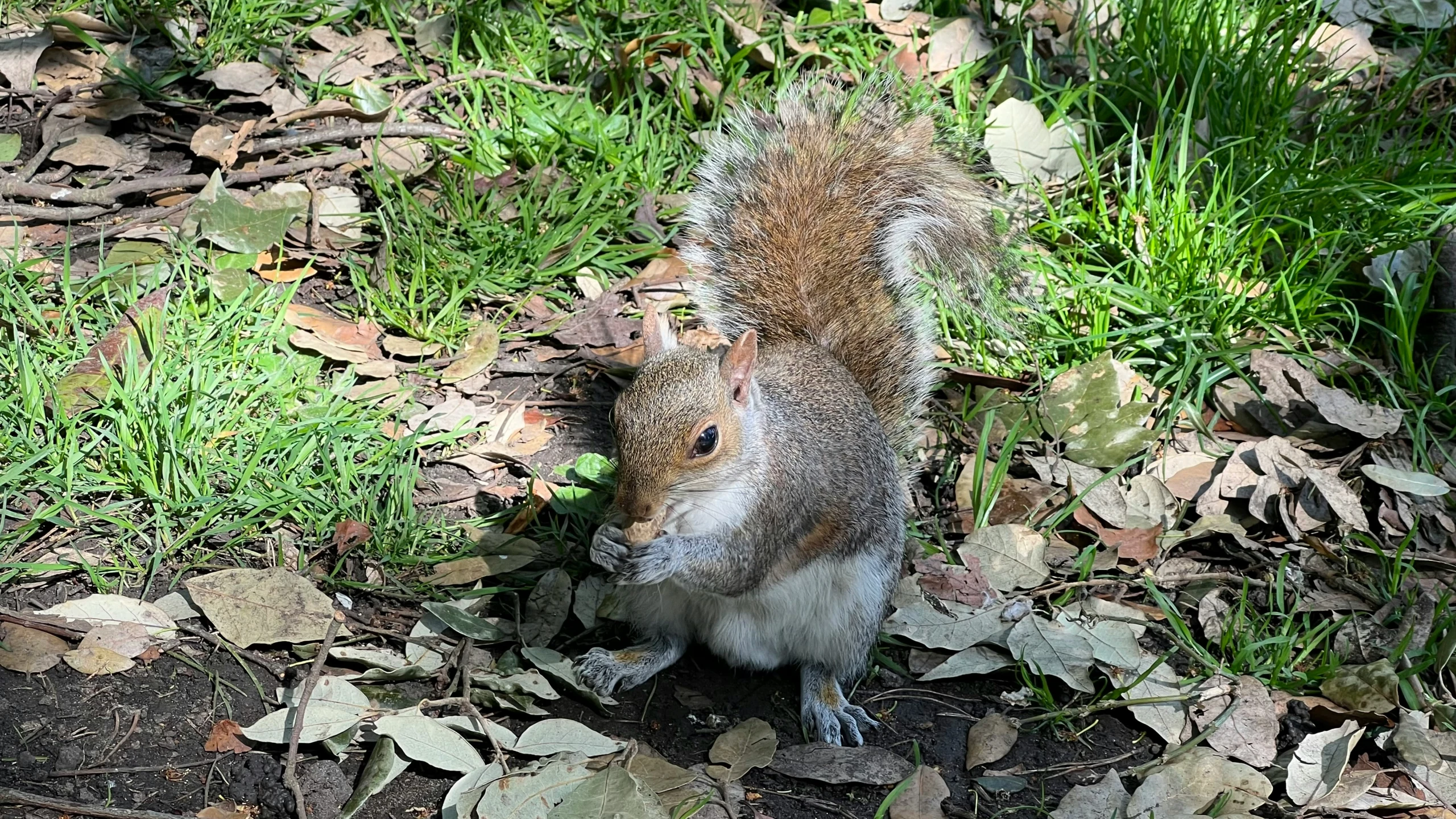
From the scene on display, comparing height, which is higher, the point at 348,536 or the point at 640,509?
the point at 640,509

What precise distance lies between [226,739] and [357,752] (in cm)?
18

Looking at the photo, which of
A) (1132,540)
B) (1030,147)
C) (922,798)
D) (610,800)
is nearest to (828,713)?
(922,798)

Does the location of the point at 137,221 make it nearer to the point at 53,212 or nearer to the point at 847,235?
the point at 53,212

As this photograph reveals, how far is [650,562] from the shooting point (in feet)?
6.31

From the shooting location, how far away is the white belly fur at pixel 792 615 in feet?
7.02

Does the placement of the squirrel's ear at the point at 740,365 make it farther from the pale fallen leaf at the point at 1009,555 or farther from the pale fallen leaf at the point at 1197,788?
the pale fallen leaf at the point at 1197,788

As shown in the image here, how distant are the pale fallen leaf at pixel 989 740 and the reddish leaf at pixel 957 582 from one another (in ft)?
0.89

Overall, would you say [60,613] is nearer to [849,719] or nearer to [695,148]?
[849,719]

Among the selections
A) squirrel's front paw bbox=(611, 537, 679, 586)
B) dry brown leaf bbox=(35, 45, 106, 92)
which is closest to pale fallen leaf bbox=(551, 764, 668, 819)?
squirrel's front paw bbox=(611, 537, 679, 586)

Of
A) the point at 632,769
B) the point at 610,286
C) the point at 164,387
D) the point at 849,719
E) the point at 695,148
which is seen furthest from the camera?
the point at 695,148

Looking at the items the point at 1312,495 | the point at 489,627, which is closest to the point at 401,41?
the point at 489,627

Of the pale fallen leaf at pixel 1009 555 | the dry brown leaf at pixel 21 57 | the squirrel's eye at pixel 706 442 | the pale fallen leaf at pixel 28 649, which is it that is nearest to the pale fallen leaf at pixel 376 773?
the pale fallen leaf at pixel 28 649

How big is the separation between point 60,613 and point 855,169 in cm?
160

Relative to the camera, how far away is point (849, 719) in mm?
2121
